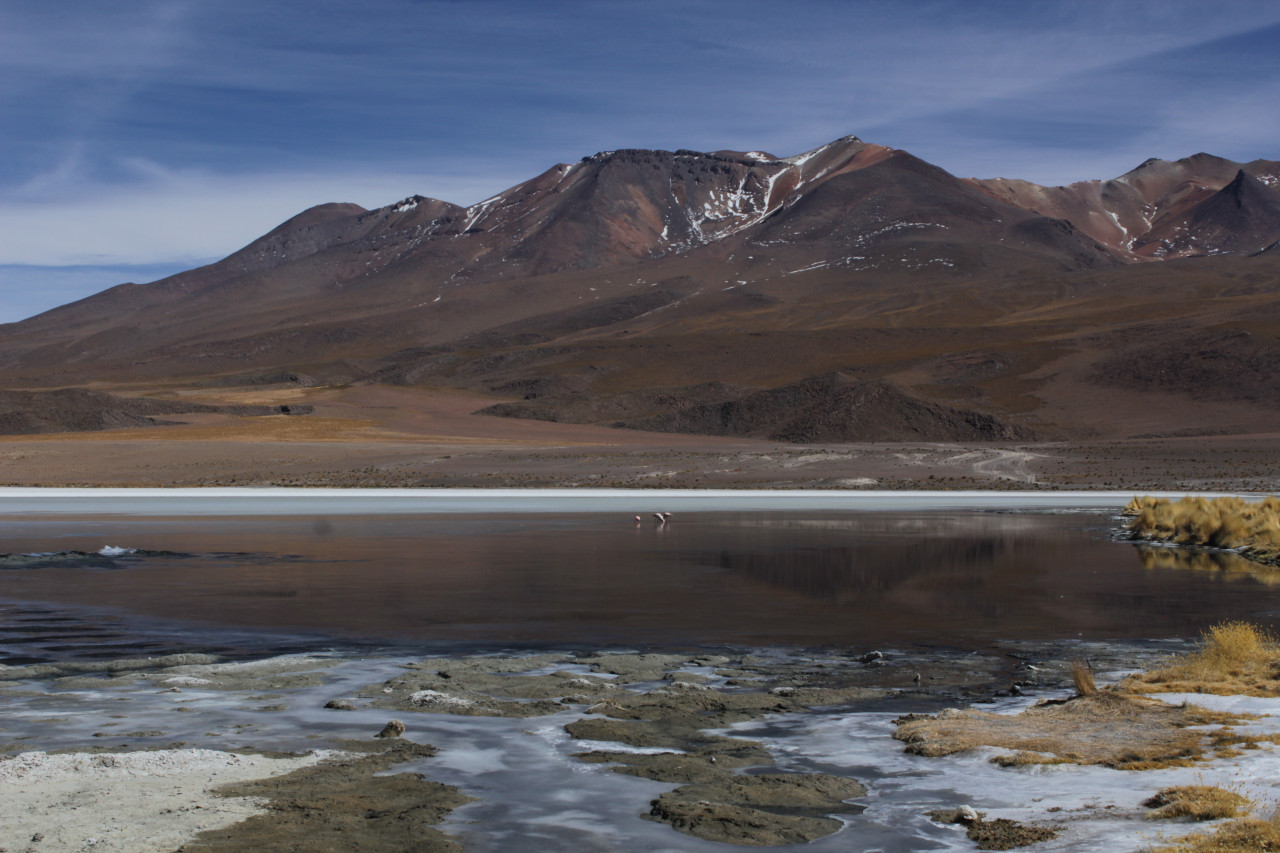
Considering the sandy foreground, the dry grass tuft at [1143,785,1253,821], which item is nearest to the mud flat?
the sandy foreground

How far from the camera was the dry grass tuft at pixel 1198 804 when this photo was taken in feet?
19.9

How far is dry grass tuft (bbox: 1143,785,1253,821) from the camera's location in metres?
6.07

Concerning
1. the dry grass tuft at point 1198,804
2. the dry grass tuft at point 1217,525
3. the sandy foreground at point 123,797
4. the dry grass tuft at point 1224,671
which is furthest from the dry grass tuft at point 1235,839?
the dry grass tuft at point 1217,525

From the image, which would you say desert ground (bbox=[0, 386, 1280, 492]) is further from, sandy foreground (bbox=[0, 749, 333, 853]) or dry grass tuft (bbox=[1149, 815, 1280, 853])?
dry grass tuft (bbox=[1149, 815, 1280, 853])

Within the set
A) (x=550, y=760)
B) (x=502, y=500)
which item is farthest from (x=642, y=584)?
(x=502, y=500)

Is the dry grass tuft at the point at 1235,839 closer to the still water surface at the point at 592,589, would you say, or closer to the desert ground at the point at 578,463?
the still water surface at the point at 592,589

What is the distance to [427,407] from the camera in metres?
86.1

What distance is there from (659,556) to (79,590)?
9.28m

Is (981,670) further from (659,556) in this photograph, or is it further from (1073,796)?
(659,556)

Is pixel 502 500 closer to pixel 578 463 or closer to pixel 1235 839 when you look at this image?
pixel 578 463

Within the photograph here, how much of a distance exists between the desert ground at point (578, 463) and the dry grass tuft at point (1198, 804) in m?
36.9

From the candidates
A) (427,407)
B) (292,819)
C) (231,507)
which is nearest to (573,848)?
(292,819)

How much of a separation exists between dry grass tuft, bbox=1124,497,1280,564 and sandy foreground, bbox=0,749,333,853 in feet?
64.5

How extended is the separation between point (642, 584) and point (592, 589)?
930mm
